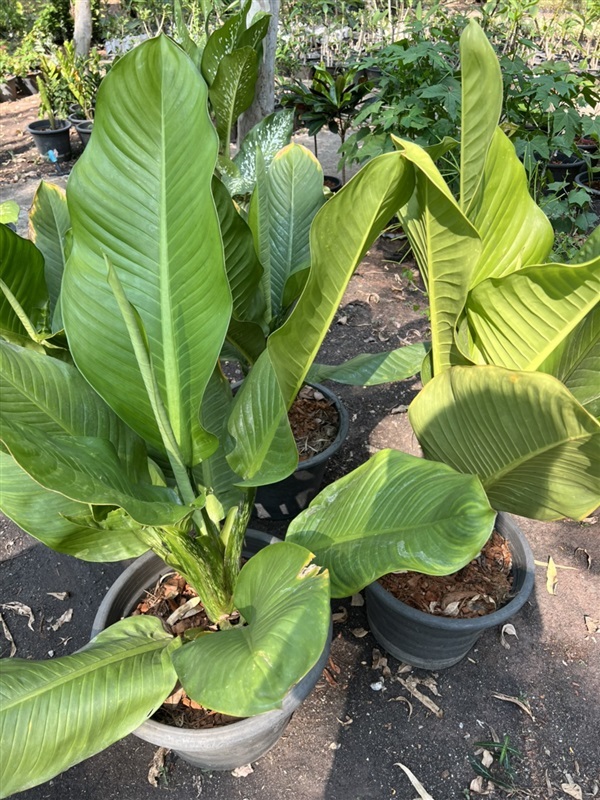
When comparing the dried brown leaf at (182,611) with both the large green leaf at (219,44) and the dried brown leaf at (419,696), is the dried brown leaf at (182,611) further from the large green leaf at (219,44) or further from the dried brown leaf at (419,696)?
the large green leaf at (219,44)

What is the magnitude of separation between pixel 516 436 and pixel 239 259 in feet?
2.35

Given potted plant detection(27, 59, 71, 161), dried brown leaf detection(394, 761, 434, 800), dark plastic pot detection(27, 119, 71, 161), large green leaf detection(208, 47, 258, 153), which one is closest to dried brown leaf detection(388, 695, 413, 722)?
dried brown leaf detection(394, 761, 434, 800)

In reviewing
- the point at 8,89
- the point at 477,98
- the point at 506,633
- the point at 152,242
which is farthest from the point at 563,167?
the point at 8,89

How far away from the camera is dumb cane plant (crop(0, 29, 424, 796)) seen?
69 centimetres

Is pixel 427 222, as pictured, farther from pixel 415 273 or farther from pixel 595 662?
pixel 415 273

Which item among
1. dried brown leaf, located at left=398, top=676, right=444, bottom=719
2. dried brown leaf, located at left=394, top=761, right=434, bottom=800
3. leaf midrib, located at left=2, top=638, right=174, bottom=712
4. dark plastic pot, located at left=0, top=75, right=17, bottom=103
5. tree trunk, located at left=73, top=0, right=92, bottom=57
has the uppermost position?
tree trunk, located at left=73, top=0, right=92, bottom=57

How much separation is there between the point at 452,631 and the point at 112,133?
112cm

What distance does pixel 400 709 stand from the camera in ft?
4.45

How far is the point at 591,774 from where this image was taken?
1249mm

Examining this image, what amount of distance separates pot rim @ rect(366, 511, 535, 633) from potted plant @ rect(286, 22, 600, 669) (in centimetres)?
→ 30

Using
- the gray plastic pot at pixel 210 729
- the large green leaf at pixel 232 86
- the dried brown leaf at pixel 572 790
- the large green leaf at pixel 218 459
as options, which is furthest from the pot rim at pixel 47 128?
the dried brown leaf at pixel 572 790

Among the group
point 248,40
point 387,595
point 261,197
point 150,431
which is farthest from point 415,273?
point 150,431

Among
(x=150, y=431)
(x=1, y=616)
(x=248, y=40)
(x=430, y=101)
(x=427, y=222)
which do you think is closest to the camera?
(x=427, y=222)

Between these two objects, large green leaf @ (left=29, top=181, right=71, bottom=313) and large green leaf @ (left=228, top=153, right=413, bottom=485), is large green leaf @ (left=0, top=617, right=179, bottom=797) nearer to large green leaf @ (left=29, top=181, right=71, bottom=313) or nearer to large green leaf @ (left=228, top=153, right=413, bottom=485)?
large green leaf @ (left=228, top=153, right=413, bottom=485)
